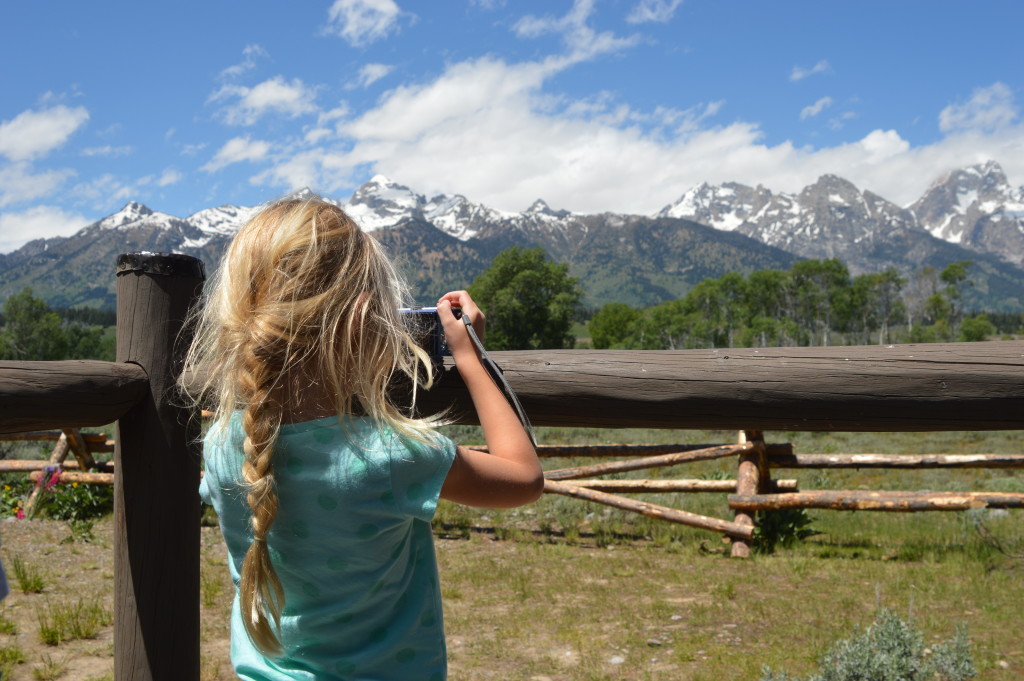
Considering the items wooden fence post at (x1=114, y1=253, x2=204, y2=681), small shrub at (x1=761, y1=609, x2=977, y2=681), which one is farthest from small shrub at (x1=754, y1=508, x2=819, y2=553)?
wooden fence post at (x1=114, y1=253, x2=204, y2=681)

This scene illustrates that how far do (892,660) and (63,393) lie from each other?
3172mm

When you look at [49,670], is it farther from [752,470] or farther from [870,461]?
[870,461]

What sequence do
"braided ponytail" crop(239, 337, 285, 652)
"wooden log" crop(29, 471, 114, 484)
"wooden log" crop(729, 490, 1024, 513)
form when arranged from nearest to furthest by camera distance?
1. "braided ponytail" crop(239, 337, 285, 652)
2. "wooden log" crop(729, 490, 1024, 513)
3. "wooden log" crop(29, 471, 114, 484)

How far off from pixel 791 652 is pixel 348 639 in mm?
3428

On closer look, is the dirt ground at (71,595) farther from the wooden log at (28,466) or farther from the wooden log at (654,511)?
the wooden log at (654,511)

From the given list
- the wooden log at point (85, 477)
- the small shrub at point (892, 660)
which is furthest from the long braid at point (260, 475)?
the wooden log at point (85, 477)

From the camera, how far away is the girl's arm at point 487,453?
127 cm

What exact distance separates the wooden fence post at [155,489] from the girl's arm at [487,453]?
0.72 meters

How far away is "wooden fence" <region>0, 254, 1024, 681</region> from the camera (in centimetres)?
171

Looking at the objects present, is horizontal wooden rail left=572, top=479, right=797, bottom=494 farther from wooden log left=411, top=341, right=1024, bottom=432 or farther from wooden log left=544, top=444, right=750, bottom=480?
wooden log left=411, top=341, right=1024, bottom=432

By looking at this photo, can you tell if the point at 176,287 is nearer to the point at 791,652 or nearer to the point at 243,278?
the point at 243,278

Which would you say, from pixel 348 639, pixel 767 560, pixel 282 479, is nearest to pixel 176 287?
pixel 282 479

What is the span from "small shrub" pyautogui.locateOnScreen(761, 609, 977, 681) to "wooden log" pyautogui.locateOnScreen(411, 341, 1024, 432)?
68.1 inches

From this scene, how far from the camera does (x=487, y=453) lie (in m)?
1.33
